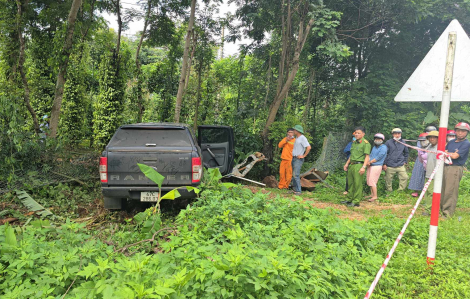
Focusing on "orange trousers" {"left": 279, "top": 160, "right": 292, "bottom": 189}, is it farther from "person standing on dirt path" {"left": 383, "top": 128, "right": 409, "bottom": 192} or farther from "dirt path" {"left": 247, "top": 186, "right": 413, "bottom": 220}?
"person standing on dirt path" {"left": 383, "top": 128, "right": 409, "bottom": 192}

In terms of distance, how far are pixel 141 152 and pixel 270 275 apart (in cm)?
342

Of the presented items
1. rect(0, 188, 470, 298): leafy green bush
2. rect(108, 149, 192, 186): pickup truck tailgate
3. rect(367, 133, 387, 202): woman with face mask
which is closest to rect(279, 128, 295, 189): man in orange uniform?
rect(367, 133, 387, 202): woman with face mask

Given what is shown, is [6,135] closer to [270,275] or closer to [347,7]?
[270,275]

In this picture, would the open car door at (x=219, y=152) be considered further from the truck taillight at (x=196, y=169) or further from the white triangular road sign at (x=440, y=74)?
the white triangular road sign at (x=440, y=74)

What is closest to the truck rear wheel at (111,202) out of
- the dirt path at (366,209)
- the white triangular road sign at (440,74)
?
the dirt path at (366,209)

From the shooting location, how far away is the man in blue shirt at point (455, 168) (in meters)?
5.83

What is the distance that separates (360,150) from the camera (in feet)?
22.8

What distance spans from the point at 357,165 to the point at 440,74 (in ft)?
13.0

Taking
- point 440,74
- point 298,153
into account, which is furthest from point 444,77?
point 298,153

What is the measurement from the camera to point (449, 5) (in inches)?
514

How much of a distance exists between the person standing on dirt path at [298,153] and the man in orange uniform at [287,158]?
8.4 inches

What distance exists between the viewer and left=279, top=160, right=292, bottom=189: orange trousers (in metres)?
8.91

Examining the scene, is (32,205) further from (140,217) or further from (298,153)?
(298,153)

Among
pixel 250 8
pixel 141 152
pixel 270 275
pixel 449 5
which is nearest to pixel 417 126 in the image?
pixel 449 5
